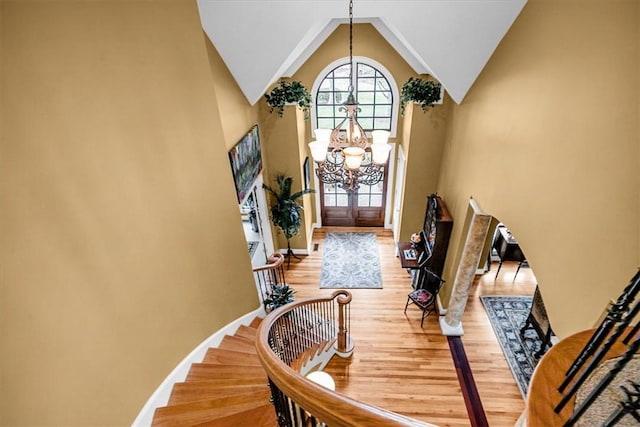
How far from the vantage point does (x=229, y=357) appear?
12.5ft

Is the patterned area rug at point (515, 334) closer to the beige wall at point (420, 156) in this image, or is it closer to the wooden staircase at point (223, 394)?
the beige wall at point (420, 156)

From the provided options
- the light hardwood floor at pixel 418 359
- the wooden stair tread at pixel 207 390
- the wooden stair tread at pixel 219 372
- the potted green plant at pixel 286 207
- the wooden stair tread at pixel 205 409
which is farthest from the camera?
the potted green plant at pixel 286 207

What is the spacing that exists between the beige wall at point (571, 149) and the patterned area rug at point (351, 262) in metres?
3.62

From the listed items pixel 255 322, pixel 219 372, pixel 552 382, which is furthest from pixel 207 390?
pixel 552 382

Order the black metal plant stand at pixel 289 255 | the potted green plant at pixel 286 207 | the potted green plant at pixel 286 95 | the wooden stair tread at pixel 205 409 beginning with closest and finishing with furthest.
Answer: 1. the wooden stair tread at pixel 205 409
2. the potted green plant at pixel 286 95
3. the potted green plant at pixel 286 207
4. the black metal plant stand at pixel 289 255

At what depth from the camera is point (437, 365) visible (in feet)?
16.4

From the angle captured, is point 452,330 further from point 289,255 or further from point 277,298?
point 289,255

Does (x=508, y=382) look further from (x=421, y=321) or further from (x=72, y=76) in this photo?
(x=72, y=76)

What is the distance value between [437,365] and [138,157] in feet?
15.3

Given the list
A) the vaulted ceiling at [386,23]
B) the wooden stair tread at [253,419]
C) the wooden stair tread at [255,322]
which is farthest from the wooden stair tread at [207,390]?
the vaulted ceiling at [386,23]

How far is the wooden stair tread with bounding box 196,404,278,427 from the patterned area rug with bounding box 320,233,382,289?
4.40 metres

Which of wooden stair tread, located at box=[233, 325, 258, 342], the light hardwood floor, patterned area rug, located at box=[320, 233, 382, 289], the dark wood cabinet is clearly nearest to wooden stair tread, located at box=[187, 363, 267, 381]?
wooden stair tread, located at box=[233, 325, 258, 342]

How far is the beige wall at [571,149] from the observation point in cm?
209

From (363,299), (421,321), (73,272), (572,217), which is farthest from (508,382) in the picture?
(73,272)
